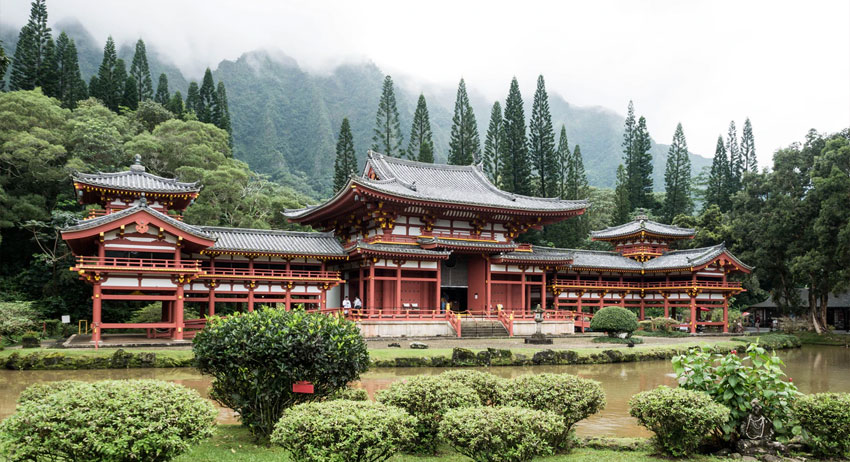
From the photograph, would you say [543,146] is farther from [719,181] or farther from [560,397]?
[560,397]

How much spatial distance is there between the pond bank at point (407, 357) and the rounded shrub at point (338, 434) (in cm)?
1281

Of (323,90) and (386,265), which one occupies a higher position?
(323,90)

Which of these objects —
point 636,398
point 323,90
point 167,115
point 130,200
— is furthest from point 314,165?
point 636,398

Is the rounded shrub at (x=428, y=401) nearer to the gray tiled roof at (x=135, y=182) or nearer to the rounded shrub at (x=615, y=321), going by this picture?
the rounded shrub at (x=615, y=321)

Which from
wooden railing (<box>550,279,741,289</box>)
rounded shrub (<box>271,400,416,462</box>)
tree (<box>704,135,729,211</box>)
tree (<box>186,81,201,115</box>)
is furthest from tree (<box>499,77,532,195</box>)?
rounded shrub (<box>271,400,416,462</box>)

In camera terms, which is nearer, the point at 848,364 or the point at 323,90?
the point at 848,364

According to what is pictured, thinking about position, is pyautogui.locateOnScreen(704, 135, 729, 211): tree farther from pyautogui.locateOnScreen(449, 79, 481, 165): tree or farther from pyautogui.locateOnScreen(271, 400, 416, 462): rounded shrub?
pyautogui.locateOnScreen(271, 400, 416, 462): rounded shrub

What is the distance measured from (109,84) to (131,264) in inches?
1626

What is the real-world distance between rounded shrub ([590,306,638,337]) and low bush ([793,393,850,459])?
832 inches

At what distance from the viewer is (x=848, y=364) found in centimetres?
2302

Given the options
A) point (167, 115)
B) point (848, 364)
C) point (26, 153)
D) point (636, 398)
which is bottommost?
point (848, 364)

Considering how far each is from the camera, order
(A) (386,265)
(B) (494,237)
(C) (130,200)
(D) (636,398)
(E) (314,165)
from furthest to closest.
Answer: (E) (314,165) → (B) (494,237) → (A) (386,265) → (C) (130,200) → (D) (636,398)

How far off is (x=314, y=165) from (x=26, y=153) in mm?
63985

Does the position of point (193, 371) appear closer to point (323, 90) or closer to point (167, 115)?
point (167, 115)
